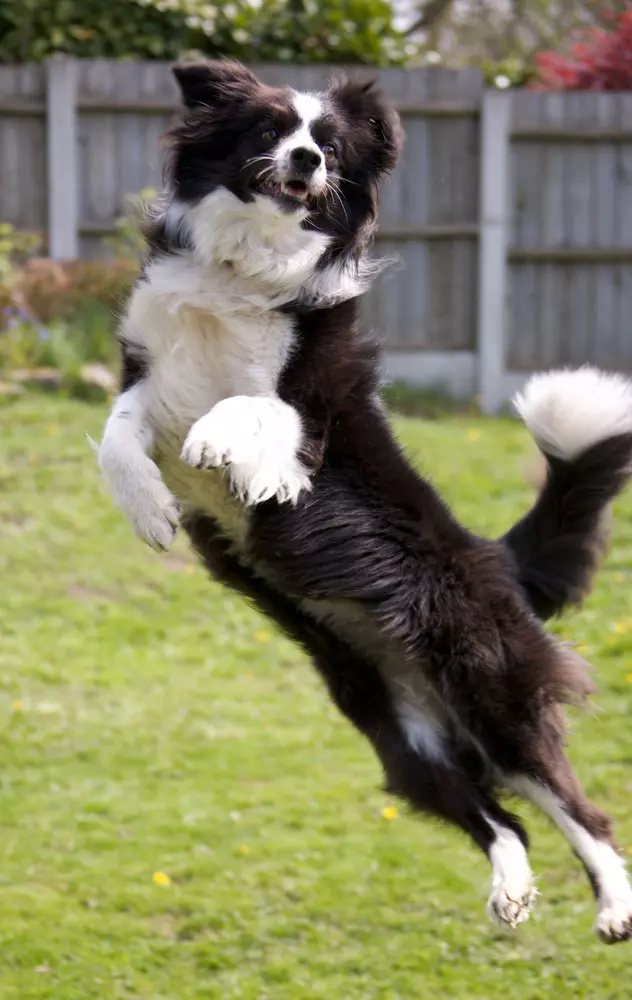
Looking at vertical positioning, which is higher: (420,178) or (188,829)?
(420,178)

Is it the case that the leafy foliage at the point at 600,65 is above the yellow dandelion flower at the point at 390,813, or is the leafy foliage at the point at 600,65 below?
above

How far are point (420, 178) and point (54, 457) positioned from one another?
3.88m

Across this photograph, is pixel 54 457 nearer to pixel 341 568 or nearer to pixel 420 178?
pixel 420 178

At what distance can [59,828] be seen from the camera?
5.21 meters

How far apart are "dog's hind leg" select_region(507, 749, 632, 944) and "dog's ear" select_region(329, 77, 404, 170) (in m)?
1.60

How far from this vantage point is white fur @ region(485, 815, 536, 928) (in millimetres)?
3109

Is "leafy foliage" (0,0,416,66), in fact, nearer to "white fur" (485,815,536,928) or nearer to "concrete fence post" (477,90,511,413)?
"concrete fence post" (477,90,511,413)

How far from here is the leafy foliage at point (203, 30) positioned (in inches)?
407

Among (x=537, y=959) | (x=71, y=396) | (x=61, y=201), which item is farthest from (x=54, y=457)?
(x=537, y=959)

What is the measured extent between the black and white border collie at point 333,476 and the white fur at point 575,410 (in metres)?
0.01

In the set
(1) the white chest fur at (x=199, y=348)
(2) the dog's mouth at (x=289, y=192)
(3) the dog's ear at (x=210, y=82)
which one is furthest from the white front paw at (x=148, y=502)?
(3) the dog's ear at (x=210, y=82)

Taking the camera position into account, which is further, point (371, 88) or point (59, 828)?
point (59, 828)

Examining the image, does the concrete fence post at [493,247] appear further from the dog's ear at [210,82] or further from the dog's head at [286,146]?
the dog's ear at [210,82]

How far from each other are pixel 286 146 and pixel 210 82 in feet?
1.07
